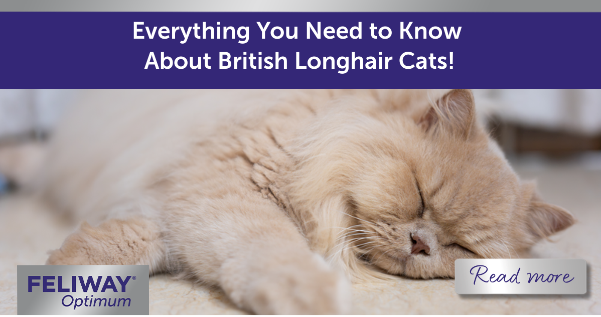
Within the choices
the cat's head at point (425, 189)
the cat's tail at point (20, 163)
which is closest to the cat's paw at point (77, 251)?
the cat's head at point (425, 189)

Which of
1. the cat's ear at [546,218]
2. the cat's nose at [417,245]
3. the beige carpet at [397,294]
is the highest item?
the cat's ear at [546,218]

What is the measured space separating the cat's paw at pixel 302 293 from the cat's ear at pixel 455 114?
2.05 feet

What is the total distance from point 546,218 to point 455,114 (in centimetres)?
46

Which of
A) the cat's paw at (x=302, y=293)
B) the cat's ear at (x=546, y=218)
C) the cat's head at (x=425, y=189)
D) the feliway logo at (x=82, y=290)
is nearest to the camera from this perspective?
the cat's paw at (x=302, y=293)

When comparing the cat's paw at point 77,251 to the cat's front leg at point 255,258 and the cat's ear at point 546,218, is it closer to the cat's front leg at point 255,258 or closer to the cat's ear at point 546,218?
the cat's front leg at point 255,258

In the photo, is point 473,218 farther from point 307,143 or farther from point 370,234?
point 307,143

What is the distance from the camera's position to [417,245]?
120cm

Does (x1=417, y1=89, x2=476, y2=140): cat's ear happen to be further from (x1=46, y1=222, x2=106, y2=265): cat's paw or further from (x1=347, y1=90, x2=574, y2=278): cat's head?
(x1=46, y1=222, x2=106, y2=265): cat's paw

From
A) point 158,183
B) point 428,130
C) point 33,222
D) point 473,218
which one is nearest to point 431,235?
point 473,218

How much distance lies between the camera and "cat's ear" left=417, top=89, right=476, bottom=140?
4.18 ft

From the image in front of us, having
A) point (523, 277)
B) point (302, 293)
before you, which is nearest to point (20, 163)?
point (302, 293)

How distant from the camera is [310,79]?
1491mm

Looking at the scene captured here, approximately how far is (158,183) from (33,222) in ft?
3.31

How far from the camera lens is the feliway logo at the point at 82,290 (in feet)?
3.26
